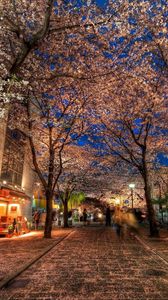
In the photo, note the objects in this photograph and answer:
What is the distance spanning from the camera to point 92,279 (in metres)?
6.50

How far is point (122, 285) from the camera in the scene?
19.6ft


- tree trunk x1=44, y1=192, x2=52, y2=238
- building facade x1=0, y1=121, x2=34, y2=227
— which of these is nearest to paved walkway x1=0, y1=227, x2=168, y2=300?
tree trunk x1=44, y1=192, x2=52, y2=238

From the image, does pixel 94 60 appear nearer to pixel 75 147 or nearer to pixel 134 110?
pixel 134 110

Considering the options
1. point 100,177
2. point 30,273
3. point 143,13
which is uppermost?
point 143,13

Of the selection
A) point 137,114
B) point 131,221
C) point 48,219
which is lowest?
point 131,221

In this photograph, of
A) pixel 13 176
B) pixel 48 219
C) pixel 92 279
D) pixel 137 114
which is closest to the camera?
pixel 92 279

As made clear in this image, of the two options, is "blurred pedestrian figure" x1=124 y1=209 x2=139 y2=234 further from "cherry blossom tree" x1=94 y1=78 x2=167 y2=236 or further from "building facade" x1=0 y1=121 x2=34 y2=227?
"building facade" x1=0 y1=121 x2=34 y2=227

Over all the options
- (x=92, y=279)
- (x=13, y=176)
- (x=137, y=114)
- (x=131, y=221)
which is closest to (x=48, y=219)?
(x=131, y=221)

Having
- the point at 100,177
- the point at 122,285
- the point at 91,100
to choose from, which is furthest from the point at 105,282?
the point at 100,177

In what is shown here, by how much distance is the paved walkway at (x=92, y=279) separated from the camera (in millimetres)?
5301

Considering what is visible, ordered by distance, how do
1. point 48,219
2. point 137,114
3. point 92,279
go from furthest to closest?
1. point 137,114
2. point 48,219
3. point 92,279

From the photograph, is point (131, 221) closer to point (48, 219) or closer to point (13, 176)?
point (48, 219)

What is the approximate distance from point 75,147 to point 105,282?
2556 cm

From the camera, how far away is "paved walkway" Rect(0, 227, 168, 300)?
5.30 m
